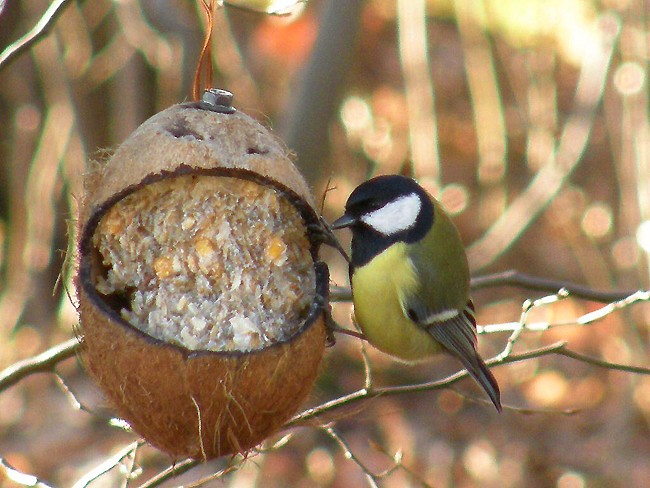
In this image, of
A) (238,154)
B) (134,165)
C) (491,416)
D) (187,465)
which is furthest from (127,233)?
(491,416)

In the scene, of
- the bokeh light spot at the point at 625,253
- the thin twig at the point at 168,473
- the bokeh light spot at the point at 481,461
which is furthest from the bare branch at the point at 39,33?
the bokeh light spot at the point at 481,461

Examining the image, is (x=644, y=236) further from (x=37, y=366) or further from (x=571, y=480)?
(x=37, y=366)

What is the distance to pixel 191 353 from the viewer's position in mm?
1826

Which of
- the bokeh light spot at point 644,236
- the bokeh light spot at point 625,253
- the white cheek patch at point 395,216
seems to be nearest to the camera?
the white cheek patch at point 395,216

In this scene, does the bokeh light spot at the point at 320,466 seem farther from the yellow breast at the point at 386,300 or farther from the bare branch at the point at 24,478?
the bare branch at the point at 24,478

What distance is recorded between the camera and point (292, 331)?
2068mm

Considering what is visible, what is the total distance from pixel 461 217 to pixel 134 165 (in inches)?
A: 208

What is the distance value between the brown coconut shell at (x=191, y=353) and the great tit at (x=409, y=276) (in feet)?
1.64

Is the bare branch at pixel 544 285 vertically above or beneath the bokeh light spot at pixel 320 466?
above

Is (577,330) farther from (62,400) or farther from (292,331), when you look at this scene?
(292,331)

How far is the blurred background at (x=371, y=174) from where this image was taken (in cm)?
503

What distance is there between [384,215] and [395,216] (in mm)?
59

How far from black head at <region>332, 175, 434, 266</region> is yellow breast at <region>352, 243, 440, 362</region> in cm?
4

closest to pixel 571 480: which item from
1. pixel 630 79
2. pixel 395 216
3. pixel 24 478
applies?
pixel 630 79
